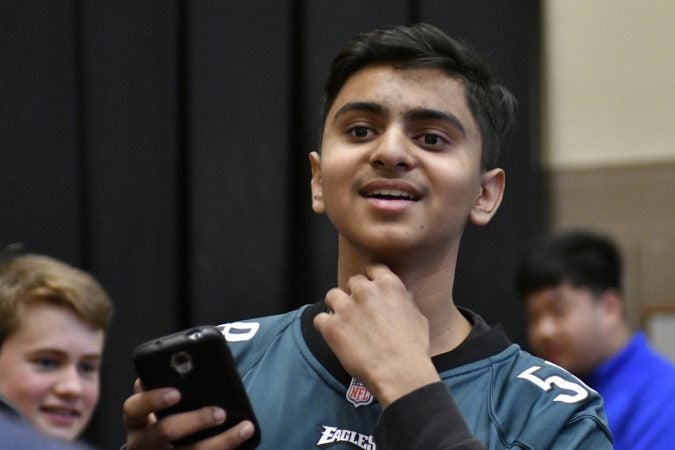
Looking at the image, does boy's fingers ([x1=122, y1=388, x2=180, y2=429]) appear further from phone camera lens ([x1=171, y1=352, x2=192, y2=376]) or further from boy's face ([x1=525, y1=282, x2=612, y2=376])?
boy's face ([x1=525, y1=282, x2=612, y2=376])

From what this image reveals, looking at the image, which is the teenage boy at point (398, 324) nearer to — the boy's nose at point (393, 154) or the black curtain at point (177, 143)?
the boy's nose at point (393, 154)

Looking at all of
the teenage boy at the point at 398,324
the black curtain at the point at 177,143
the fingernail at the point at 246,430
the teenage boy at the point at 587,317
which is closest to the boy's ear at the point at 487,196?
the teenage boy at the point at 398,324

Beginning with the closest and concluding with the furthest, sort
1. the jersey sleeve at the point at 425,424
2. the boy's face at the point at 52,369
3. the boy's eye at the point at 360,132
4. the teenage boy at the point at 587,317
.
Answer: the jersey sleeve at the point at 425,424 → the boy's eye at the point at 360,132 → the boy's face at the point at 52,369 → the teenage boy at the point at 587,317

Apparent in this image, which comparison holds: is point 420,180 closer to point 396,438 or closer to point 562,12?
point 396,438

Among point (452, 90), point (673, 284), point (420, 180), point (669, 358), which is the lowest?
point (669, 358)

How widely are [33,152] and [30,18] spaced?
0.37 metres

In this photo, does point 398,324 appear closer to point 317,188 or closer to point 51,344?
point 317,188

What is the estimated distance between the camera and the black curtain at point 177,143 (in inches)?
126

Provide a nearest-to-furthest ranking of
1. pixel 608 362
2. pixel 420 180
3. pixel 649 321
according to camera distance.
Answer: pixel 420 180 < pixel 608 362 < pixel 649 321

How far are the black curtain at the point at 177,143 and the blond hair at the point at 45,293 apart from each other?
0.70m

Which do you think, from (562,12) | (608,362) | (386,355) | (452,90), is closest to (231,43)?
(562,12)

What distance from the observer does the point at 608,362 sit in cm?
290

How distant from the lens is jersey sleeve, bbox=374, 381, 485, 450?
1.36 m

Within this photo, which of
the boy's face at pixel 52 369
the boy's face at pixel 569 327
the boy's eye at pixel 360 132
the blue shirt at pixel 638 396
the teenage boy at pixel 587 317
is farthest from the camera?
the boy's face at pixel 569 327
